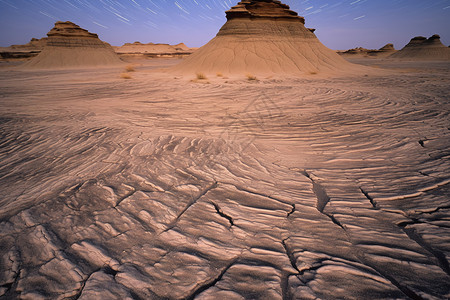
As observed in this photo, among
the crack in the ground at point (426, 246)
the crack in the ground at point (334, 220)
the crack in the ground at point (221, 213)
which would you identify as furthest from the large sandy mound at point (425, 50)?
the crack in the ground at point (221, 213)

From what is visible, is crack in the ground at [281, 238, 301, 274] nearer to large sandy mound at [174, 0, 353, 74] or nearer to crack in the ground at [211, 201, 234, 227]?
crack in the ground at [211, 201, 234, 227]

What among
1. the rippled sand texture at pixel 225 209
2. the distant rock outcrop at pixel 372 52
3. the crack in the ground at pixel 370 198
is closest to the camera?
the rippled sand texture at pixel 225 209

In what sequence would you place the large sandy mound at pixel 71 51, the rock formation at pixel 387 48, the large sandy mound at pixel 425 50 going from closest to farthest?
the large sandy mound at pixel 71 51 → the large sandy mound at pixel 425 50 → the rock formation at pixel 387 48

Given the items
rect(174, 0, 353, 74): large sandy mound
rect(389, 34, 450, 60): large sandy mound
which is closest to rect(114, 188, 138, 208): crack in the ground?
rect(174, 0, 353, 74): large sandy mound

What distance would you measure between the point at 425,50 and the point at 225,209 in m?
46.1

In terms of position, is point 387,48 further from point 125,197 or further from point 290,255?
point 125,197

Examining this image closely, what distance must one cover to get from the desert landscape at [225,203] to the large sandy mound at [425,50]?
39.3 m

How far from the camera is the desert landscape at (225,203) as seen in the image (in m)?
1.13

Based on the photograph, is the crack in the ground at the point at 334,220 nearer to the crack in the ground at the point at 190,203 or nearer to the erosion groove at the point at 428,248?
the erosion groove at the point at 428,248

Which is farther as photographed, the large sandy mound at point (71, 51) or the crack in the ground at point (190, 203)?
the large sandy mound at point (71, 51)

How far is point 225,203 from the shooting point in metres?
1.77

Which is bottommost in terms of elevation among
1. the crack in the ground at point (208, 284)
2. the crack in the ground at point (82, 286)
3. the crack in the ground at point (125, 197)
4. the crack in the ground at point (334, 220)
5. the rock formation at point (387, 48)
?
the crack in the ground at point (82, 286)

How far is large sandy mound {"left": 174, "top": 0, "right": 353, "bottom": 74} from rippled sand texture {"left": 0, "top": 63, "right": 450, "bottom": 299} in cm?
929

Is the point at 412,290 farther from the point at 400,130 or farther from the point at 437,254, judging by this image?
the point at 400,130
